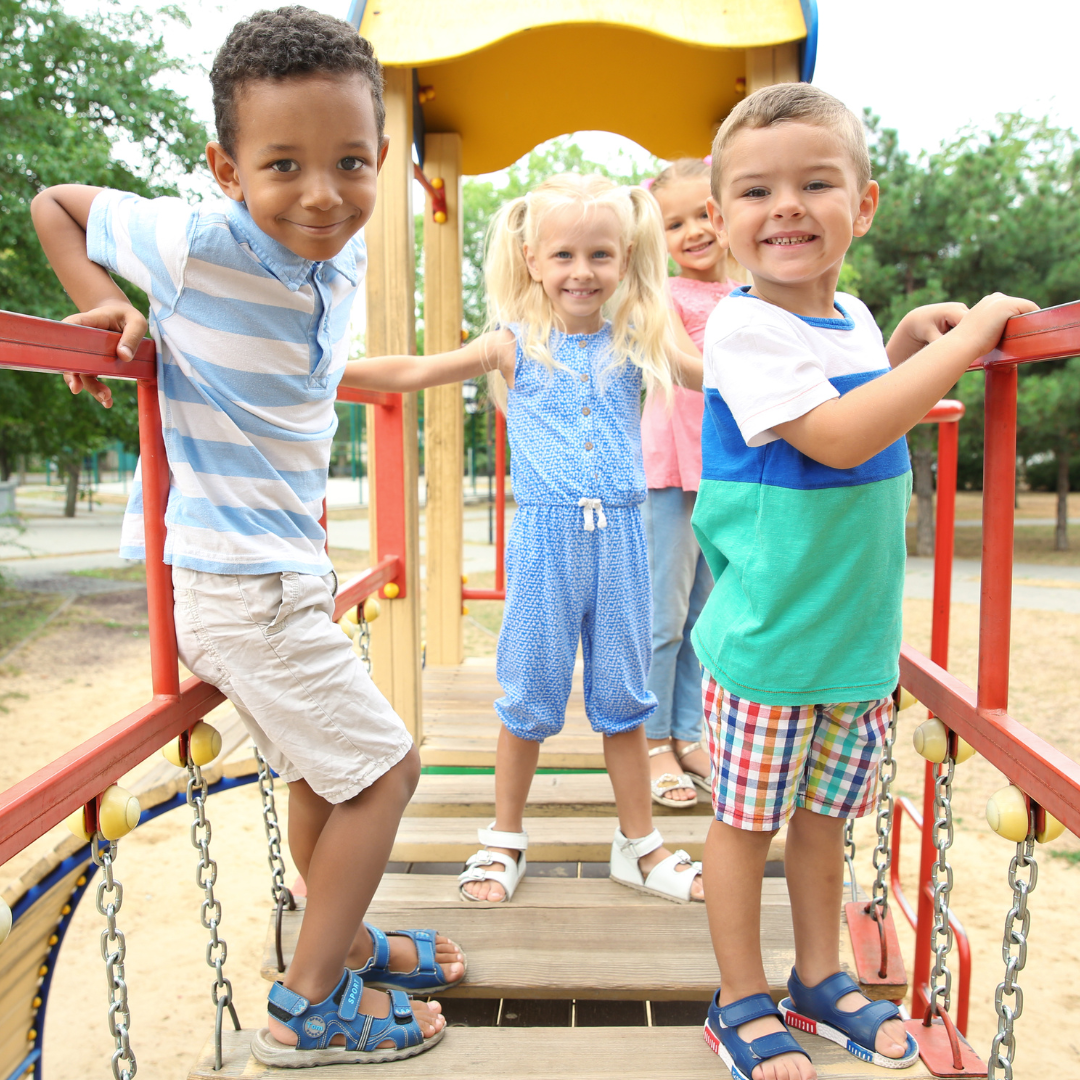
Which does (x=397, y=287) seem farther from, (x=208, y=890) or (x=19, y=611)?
(x=19, y=611)

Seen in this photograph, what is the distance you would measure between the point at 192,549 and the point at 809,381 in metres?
0.89

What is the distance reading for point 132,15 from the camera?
984 centimetres

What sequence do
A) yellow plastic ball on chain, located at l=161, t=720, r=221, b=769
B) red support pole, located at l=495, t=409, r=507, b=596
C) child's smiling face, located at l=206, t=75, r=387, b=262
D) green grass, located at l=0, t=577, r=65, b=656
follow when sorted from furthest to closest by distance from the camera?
green grass, located at l=0, t=577, r=65, b=656 < red support pole, located at l=495, t=409, r=507, b=596 < yellow plastic ball on chain, located at l=161, t=720, r=221, b=769 < child's smiling face, located at l=206, t=75, r=387, b=262

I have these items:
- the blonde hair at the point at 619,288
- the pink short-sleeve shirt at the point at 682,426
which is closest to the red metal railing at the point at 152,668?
the blonde hair at the point at 619,288

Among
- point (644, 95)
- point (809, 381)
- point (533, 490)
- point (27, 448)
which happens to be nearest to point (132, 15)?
point (27, 448)

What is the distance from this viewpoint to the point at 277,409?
140 cm

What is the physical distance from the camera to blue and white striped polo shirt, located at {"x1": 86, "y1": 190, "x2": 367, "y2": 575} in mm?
1271

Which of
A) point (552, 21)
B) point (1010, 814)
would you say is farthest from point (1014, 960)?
point (552, 21)

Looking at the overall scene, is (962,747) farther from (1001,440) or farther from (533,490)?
(533,490)

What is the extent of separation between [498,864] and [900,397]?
1.41 metres

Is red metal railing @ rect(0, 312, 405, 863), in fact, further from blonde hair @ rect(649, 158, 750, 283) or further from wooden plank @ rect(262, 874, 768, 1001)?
blonde hair @ rect(649, 158, 750, 283)

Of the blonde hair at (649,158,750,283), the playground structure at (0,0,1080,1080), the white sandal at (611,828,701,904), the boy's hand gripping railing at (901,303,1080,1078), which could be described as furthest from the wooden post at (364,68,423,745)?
the boy's hand gripping railing at (901,303,1080,1078)

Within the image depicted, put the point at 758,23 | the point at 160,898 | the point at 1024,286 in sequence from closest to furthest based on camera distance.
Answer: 1. the point at 758,23
2. the point at 160,898
3. the point at 1024,286

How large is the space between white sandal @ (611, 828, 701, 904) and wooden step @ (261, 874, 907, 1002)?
0.02m
